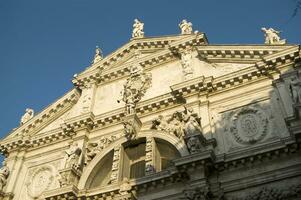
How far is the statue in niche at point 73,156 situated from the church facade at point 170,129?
2.1 inches

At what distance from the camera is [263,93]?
642 inches

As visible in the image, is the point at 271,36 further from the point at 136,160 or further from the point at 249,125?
the point at 136,160

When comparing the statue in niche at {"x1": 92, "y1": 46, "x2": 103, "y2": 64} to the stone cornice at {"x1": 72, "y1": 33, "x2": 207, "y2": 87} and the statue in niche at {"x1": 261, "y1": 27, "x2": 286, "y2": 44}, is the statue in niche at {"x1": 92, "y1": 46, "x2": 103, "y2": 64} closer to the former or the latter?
the stone cornice at {"x1": 72, "y1": 33, "x2": 207, "y2": 87}

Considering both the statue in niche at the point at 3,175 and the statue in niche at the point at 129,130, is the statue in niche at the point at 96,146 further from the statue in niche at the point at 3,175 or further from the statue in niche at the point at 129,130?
the statue in niche at the point at 3,175

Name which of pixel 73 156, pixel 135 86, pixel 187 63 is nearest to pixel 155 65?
pixel 135 86

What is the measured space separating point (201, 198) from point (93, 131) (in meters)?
8.18

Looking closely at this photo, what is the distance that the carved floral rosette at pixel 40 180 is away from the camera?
19.5m

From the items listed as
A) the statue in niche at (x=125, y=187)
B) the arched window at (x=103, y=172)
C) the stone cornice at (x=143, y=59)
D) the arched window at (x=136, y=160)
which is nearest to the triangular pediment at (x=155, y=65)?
the stone cornice at (x=143, y=59)

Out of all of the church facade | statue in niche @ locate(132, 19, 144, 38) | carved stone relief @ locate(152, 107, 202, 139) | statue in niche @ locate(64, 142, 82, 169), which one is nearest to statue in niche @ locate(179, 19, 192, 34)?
the church facade

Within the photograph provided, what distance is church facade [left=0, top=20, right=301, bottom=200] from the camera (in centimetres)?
1423

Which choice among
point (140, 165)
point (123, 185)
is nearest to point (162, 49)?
point (140, 165)

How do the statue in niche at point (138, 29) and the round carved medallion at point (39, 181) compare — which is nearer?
the round carved medallion at point (39, 181)

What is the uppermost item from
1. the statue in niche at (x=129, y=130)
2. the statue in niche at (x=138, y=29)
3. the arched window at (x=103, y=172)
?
the statue in niche at (x=138, y=29)

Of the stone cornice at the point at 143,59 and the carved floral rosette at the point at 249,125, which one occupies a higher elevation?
the stone cornice at the point at 143,59
